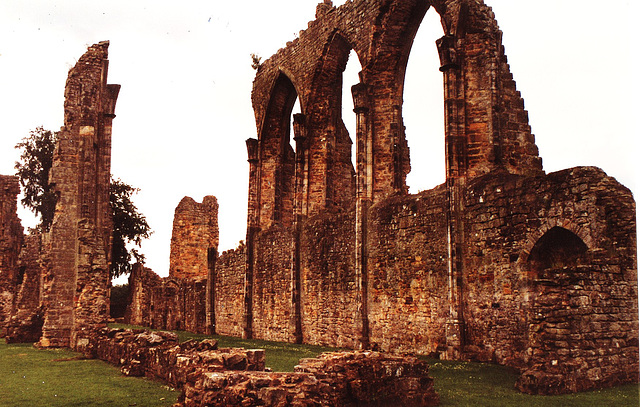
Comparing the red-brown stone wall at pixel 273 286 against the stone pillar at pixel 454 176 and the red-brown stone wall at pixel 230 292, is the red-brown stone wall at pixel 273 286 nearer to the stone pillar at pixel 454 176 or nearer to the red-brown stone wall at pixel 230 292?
the red-brown stone wall at pixel 230 292

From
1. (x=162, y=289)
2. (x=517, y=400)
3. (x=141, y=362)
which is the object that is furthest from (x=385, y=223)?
(x=162, y=289)

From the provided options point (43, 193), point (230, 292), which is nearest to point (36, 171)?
point (43, 193)

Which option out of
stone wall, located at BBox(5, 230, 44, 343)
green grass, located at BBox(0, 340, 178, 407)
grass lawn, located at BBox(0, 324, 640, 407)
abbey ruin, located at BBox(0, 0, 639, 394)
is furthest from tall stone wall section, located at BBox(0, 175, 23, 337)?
grass lawn, located at BBox(0, 324, 640, 407)

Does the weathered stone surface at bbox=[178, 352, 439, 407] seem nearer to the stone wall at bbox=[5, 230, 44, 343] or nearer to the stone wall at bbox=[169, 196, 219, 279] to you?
the stone wall at bbox=[5, 230, 44, 343]

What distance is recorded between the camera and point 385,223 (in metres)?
14.0

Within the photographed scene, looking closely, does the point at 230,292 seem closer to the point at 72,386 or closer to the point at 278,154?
the point at 278,154

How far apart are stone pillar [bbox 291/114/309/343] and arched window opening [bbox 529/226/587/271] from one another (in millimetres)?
8736

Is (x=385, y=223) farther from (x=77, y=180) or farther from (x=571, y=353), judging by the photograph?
(x=77, y=180)

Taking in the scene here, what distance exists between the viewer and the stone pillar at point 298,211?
1758cm

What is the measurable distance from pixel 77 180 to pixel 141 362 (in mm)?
8274

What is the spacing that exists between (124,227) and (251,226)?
14056 millimetres

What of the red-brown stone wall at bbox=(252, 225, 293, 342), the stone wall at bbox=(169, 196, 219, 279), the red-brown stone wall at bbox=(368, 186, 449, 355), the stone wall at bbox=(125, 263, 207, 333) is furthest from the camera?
the stone wall at bbox=(169, 196, 219, 279)

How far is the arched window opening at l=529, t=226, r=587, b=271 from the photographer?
31.0ft

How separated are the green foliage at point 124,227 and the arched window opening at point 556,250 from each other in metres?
26.4
